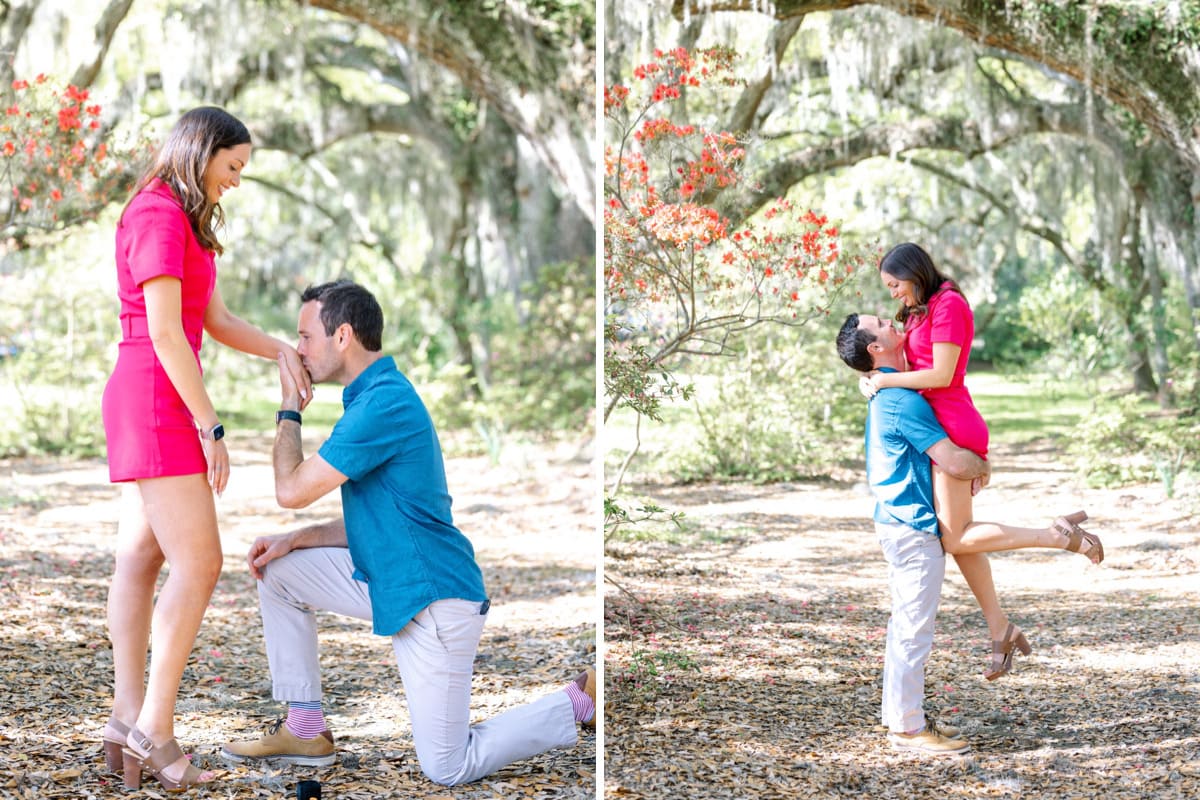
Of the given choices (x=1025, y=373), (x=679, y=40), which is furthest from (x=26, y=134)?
(x=1025, y=373)

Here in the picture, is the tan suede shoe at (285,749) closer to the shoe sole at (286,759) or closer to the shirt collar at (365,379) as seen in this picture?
the shoe sole at (286,759)

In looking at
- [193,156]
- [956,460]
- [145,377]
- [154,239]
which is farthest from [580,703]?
[193,156]

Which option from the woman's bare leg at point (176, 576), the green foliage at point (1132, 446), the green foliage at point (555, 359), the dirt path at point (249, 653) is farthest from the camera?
the green foliage at point (555, 359)

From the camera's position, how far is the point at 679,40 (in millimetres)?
5191

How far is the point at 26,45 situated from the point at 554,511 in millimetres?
5084

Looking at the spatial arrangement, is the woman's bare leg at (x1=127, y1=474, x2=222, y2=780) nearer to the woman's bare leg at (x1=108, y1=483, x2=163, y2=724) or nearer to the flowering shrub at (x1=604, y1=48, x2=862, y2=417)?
the woman's bare leg at (x1=108, y1=483, x2=163, y2=724)

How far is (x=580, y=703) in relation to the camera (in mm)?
2838

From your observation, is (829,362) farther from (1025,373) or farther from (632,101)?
(632,101)

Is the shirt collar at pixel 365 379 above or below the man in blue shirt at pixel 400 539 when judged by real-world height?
above

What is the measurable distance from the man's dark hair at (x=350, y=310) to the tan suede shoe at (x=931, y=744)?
1.62 m

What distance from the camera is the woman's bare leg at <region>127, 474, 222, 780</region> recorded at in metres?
2.62

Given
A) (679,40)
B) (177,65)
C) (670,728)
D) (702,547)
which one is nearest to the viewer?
(670,728)

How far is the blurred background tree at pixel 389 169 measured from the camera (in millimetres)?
6996

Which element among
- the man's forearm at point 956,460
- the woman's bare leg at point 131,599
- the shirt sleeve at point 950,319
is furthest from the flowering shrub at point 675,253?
the woman's bare leg at point 131,599
